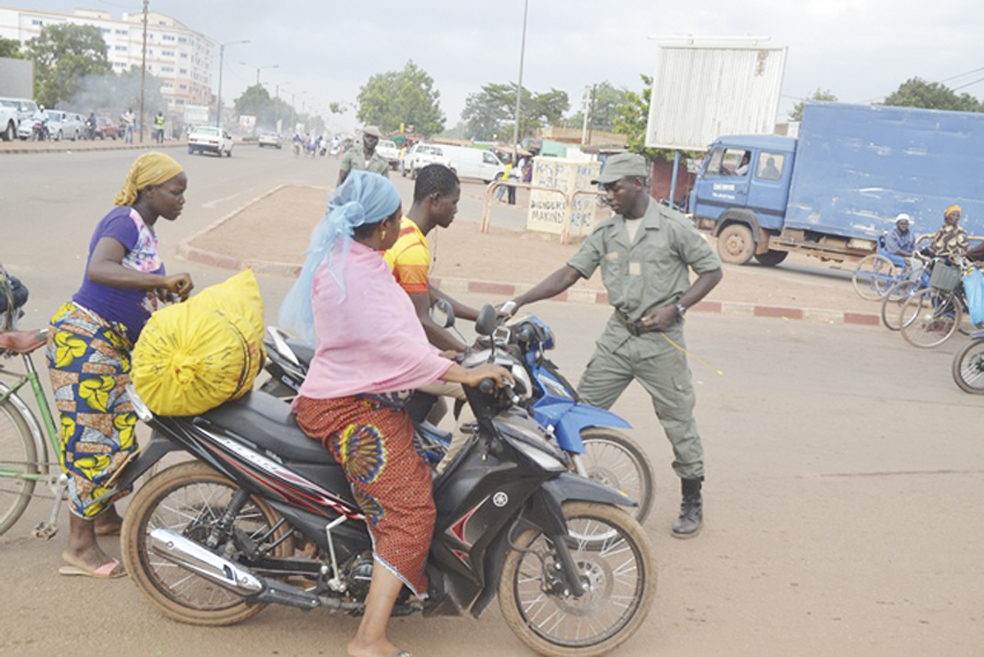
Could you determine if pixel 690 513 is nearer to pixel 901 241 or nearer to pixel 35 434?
pixel 35 434

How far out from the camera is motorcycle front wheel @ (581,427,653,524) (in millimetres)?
4316

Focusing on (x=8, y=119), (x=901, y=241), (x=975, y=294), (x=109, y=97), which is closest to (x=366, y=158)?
(x=975, y=294)

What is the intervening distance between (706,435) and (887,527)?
1583mm

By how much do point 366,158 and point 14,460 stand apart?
7485mm

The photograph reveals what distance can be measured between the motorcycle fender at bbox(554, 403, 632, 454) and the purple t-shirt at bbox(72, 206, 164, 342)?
1.65 metres

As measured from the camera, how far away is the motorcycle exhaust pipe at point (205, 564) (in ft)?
10.2

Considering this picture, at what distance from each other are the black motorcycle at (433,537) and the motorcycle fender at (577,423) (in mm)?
360

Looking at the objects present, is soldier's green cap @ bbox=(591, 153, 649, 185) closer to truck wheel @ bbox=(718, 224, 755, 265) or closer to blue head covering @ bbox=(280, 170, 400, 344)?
blue head covering @ bbox=(280, 170, 400, 344)

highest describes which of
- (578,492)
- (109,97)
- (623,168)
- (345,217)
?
(109,97)

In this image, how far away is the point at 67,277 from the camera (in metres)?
9.54

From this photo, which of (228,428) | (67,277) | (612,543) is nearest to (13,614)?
(228,428)

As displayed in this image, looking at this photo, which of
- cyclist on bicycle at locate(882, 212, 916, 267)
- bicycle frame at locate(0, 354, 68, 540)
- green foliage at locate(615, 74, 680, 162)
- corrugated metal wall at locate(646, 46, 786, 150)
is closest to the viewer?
bicycle frame at locate(0, 354, 68, 540)

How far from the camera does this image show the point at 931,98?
50.6m

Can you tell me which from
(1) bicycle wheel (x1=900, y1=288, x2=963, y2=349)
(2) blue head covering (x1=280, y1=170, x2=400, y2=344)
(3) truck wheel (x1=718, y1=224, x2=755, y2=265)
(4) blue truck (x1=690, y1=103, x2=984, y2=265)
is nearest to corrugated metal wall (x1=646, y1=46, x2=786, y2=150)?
(4) blue truck (x1=690, y1=103, x2=984, y2=265)
